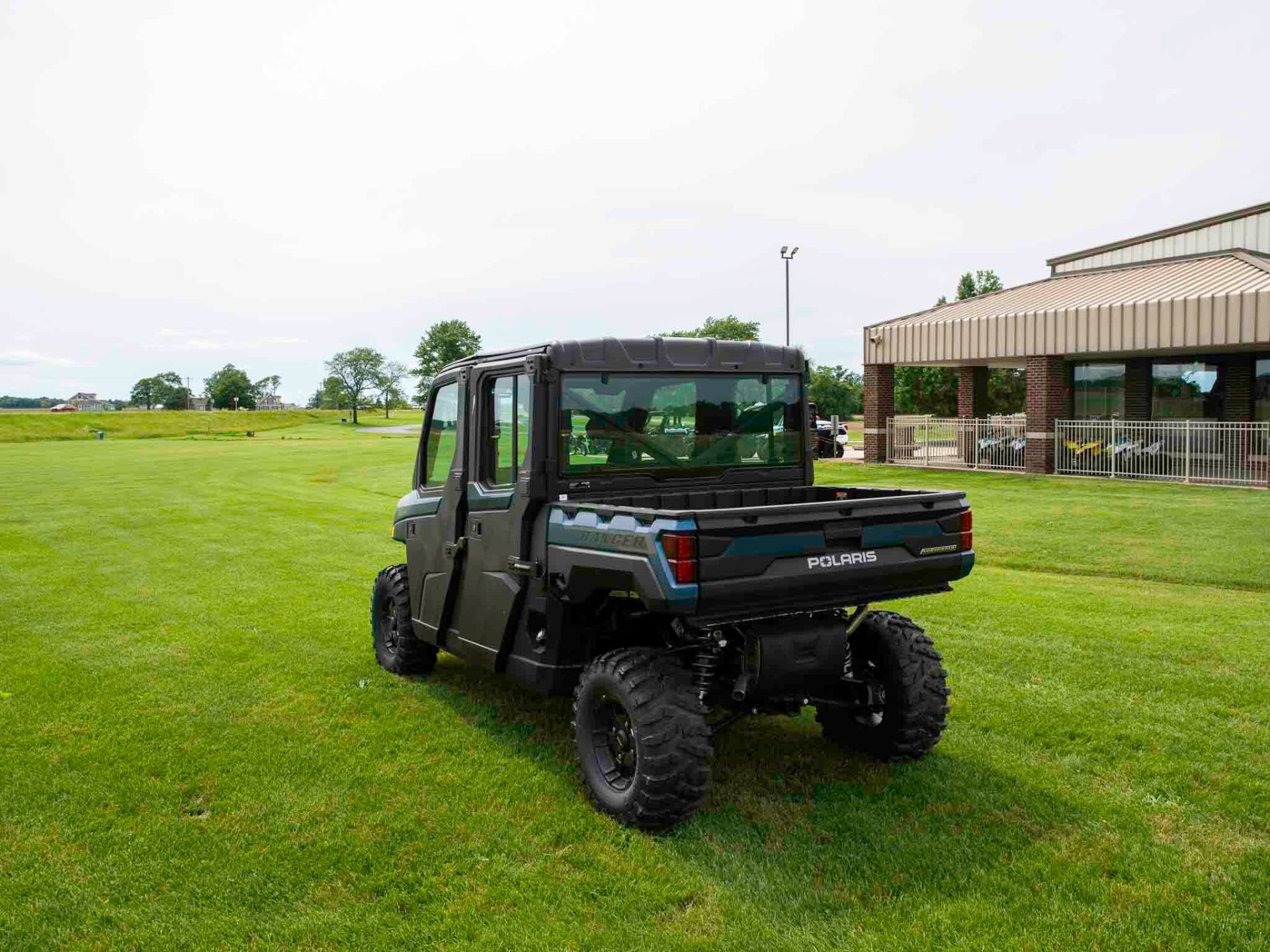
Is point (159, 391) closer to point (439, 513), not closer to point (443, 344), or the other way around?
point (443, 344)

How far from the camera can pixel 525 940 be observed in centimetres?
403

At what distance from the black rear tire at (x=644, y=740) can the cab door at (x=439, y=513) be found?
5.57 ft

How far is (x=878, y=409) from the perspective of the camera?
102 ft

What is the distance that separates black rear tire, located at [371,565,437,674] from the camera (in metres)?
7.64

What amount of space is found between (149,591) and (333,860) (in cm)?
805

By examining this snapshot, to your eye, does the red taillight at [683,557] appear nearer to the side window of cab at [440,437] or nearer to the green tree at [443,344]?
the side window of cab at [440,437]

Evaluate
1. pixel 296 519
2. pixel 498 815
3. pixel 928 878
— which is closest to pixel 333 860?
pixel 498 815

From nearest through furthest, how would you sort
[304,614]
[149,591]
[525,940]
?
[525,940] < [304,614] < [149,591]

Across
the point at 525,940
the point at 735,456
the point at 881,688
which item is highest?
the point at 735,456

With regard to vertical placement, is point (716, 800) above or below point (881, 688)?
below

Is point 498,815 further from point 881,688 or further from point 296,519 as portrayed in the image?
point 296,519

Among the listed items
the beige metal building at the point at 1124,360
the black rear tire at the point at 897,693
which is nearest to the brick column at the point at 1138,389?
the beige metal building at the point at 1124,360

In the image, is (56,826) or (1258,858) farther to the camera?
(56,826)

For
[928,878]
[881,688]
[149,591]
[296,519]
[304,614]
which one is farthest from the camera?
[296,519]
